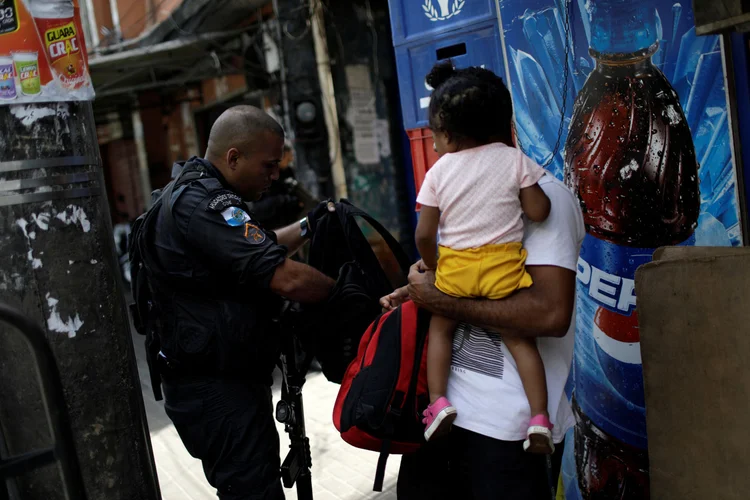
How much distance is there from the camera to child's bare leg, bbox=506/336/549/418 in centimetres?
179

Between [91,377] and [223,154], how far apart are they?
917 mm

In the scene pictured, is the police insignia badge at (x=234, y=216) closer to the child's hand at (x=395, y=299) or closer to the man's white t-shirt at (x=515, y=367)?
the child's hand at (x=395, y=299)

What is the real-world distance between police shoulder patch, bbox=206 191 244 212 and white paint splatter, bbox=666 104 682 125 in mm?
1531

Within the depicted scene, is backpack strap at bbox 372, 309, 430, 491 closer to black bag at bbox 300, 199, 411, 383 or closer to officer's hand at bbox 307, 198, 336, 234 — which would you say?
black bag at bbox 300, 199, 411, 383

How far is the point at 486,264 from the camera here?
1776mm

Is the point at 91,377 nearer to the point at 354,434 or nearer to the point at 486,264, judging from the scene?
the point at 354,434

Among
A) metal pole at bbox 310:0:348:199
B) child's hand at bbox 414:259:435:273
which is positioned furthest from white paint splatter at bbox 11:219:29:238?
metal pole at bbox 310:0:348:199

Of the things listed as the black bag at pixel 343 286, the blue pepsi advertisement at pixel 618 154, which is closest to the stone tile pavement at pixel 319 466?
the blue pepsi advertisement at pixel 618 154

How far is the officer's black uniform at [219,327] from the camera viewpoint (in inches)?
86.7

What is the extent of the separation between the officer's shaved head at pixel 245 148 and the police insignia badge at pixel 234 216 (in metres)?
0.27

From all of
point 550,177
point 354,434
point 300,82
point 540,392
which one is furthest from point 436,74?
point 300,82

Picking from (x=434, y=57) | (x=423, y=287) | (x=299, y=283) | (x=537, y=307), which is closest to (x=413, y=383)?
(x=423, y=287)

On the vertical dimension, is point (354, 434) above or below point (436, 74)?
below

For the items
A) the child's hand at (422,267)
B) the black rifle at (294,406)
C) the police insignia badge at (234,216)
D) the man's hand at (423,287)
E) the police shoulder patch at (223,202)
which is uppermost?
the police shoulder patch at (223,202)
